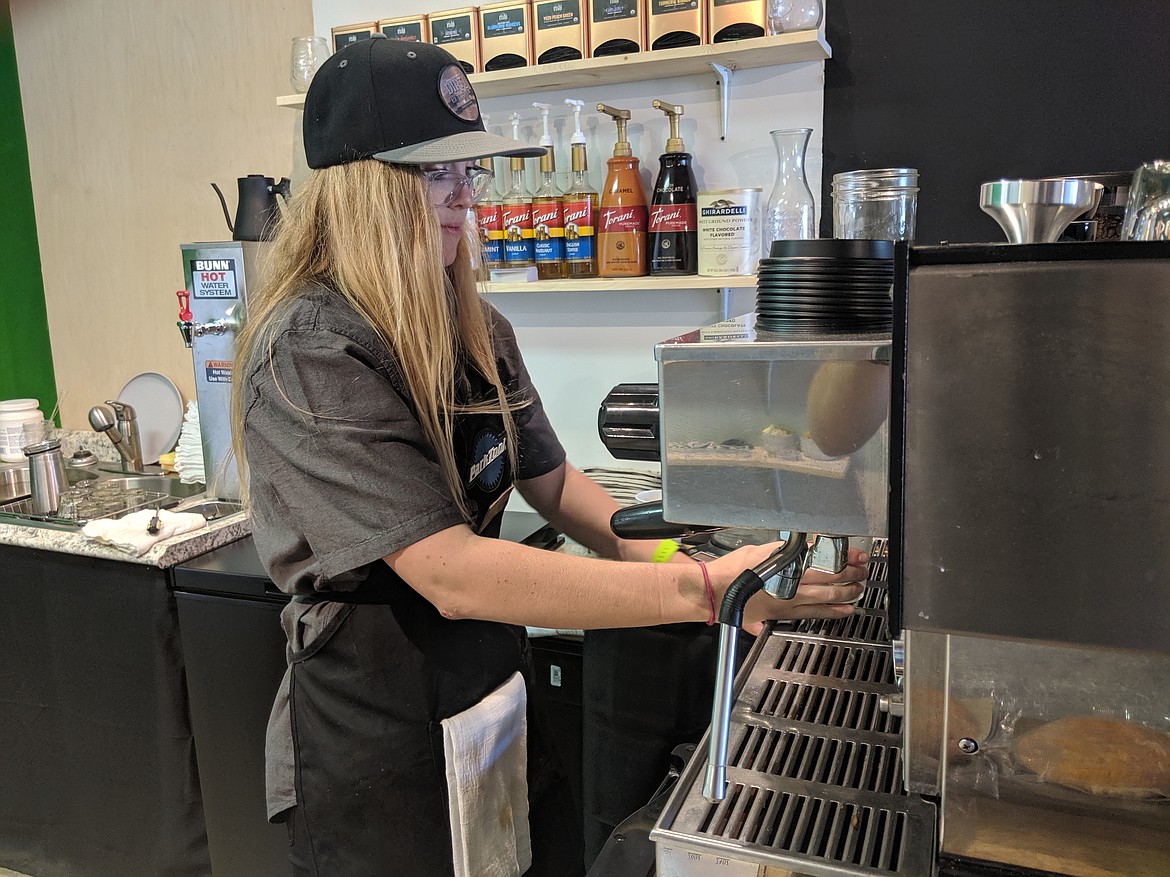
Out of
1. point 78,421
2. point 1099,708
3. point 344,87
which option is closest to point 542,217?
point 344,87

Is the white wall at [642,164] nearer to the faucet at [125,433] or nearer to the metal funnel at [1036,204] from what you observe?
the faucet at [125,433]

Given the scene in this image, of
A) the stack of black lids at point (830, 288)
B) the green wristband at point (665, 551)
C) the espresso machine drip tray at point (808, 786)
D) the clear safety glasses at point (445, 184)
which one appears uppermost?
the clear safety glasses at point (445, 184)

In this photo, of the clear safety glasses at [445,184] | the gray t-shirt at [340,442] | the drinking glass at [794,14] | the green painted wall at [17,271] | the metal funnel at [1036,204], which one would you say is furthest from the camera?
the green painted wall at [17,271]

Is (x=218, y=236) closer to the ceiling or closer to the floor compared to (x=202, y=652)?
closer to the ceiling

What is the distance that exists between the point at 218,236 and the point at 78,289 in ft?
1.80

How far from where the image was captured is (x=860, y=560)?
94 cm

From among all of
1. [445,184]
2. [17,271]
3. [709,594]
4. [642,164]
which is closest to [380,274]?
[445,184]

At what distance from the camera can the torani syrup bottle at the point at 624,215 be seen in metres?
1.85

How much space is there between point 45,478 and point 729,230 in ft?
5.29

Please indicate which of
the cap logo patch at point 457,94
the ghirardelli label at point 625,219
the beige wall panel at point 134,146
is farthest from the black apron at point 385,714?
the beige wall panel at point 134,146

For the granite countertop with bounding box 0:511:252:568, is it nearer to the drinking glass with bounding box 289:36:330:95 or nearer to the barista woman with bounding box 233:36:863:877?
the barista woman with bounding box 233:36:863:877

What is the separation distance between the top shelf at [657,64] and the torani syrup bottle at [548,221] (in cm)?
9

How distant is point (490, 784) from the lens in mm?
1188

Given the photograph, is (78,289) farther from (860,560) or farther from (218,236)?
(860,560)
